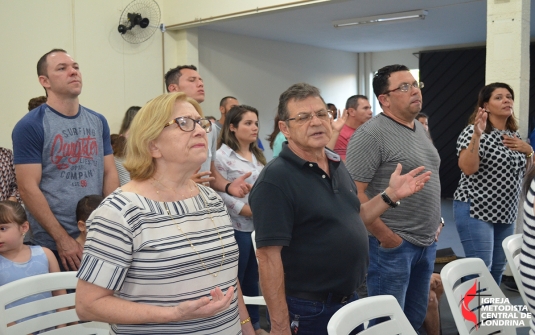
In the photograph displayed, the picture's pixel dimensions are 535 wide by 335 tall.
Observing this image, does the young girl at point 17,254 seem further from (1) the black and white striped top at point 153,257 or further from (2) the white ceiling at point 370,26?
(2) the white ceiling at point 370,26

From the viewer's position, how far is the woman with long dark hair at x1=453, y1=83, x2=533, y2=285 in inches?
129

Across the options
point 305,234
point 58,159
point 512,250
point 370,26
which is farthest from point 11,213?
point 370,26

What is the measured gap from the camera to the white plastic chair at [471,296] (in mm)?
1896

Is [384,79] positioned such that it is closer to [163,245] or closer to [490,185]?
[490,185]

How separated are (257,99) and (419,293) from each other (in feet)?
22.0

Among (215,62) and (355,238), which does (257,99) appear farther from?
(355,238)

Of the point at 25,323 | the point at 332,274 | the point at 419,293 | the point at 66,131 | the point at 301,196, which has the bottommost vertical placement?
the point at 419,293

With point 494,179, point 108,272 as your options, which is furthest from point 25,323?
point 494,179

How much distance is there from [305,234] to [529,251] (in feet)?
2.51

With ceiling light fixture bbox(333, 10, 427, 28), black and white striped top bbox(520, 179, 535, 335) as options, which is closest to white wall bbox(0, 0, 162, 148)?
ceiling light fixture bbox(333, 10, 427, 28)

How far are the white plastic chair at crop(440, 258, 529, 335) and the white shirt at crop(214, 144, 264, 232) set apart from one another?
1.65 m

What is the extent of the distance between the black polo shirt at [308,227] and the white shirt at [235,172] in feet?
5.09

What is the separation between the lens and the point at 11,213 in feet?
8.09

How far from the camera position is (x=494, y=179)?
11.0ft
